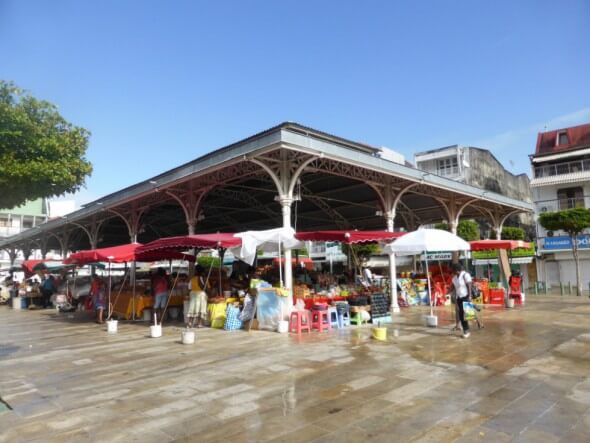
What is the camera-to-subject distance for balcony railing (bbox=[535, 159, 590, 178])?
94.3 ft

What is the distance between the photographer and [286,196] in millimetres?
10289

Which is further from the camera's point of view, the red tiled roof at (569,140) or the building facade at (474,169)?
the building facade at (474,169)

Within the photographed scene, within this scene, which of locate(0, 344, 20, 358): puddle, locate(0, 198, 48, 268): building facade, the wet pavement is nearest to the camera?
the wet pavement

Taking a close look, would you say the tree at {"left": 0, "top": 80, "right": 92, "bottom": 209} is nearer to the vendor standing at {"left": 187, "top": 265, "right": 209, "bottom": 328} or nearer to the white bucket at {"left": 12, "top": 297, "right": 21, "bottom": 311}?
the vendor standing at {"left": 187, "top": 265, "right": 209, "bottom": 328}

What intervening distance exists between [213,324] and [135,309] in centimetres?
363

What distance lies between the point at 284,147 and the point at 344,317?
4316 millimetres

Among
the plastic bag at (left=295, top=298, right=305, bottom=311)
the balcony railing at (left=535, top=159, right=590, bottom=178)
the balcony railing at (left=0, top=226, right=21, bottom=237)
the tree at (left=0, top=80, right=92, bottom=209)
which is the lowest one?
the plastic bag at (left=295, top=298, right=305, bottom=311)

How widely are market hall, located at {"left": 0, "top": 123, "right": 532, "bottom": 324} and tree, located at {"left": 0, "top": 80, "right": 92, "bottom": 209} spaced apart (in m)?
3.97

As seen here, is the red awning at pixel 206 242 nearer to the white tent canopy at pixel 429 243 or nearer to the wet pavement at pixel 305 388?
the wet pavement at pixel 305 388

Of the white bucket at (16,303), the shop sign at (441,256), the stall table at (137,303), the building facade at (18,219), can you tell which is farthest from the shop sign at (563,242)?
the building facade at (18,219)

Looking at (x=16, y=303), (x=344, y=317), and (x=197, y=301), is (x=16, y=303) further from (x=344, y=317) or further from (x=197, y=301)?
(x=344, y=317)

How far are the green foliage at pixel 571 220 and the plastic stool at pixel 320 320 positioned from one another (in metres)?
16.3

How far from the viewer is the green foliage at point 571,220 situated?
1961cm

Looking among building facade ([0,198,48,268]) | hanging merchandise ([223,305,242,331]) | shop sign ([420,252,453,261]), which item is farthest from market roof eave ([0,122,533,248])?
building facade ([0,198,48,268])
